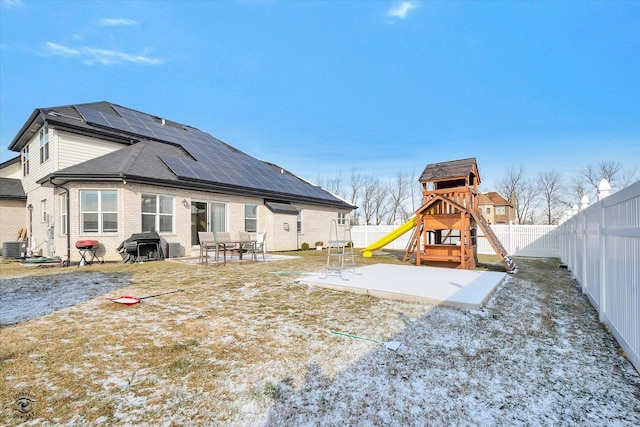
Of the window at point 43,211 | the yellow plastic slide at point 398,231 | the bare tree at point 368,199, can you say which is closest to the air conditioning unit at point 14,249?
the window at point 43,211

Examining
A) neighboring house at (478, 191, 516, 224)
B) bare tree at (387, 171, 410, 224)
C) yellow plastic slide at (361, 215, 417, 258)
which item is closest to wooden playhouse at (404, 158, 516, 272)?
yellow plastic slide at (361, 215, 417, 258)

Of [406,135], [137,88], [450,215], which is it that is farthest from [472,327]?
[406,135]

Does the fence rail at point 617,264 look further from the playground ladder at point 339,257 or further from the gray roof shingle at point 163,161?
the gray roof shingle at point 163,161

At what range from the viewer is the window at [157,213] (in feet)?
39.3

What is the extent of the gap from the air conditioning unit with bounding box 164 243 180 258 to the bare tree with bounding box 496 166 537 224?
1740 inches

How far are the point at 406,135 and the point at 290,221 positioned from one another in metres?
22.2

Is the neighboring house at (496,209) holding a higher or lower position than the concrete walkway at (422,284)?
higher

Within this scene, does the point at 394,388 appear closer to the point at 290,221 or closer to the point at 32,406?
the point at 32,406

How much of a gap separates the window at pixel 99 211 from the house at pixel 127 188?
34 millimetres

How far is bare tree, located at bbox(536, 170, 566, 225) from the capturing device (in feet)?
130

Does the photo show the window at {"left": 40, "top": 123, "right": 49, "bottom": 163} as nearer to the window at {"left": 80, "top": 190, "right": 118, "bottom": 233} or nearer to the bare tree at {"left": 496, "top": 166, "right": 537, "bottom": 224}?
the window at {"left": 80, "top": 190, "right": 118, "bottom": 233}

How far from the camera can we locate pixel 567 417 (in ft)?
7.32

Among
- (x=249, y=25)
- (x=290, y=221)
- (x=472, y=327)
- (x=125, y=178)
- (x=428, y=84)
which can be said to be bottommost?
(x=472, y=327)

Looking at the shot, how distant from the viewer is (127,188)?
11.4m
